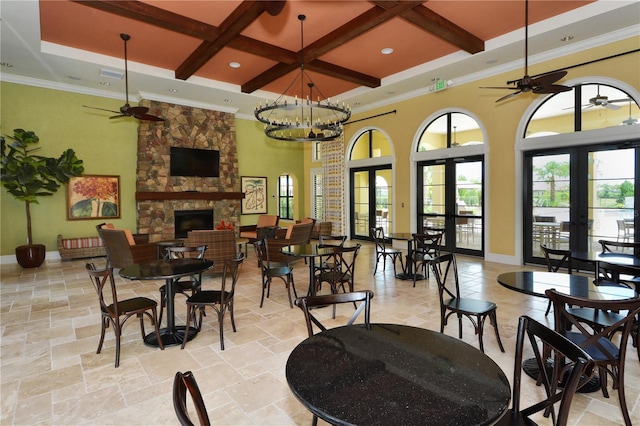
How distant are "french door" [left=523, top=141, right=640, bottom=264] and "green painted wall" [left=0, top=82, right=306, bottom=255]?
9.31 meters

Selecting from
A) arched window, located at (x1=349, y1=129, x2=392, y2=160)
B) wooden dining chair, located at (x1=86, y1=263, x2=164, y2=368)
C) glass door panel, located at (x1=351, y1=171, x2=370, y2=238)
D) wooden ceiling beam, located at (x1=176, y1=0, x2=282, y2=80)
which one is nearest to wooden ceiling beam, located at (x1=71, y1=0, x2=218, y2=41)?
wooden ceiling beam, located at (x1=176, y1=0, x2=282, y2=80)

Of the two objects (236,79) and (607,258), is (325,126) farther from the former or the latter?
(607,258)

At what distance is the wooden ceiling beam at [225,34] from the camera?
4.78 meters

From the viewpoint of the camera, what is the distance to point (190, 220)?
31.1 feet

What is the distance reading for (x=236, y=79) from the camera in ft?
26.5

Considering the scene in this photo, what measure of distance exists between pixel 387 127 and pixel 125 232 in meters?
6.83

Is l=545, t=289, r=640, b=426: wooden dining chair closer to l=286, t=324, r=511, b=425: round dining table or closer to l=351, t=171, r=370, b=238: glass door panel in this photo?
l=286, t=324, r=511, b=425: round dining table

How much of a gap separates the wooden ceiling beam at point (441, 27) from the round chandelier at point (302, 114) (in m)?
1.59

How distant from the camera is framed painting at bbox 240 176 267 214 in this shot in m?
11.0

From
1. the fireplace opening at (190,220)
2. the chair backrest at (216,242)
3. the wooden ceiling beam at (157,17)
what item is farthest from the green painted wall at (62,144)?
the chair backrest at (216,242)

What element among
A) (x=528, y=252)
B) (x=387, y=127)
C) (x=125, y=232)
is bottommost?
(x=528, y=252)

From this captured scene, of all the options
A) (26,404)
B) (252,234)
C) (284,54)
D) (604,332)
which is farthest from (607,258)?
(252,234)

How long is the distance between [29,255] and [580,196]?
34.4 ft

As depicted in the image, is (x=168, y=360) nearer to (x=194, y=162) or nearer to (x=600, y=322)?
(x=600, y=322)
